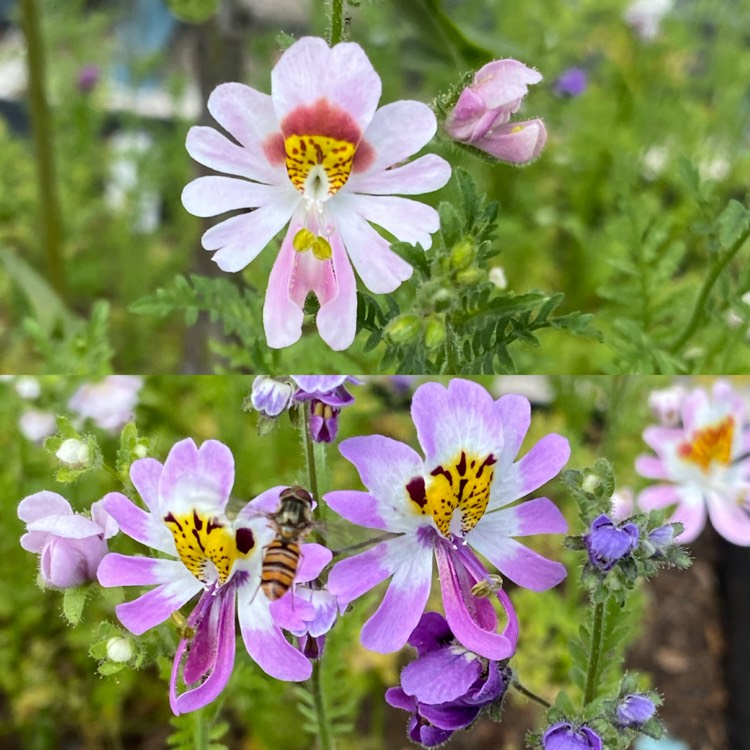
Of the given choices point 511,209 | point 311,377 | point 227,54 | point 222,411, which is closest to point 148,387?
point 222,411

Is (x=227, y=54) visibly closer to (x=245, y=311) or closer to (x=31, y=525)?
(x=245, y=311)

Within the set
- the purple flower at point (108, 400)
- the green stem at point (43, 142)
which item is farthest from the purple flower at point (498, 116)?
the green stem at point (43, 142)

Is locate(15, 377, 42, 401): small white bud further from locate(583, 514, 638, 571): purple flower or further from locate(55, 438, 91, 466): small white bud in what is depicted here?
locate(583, 514, 638, 571): purple flower

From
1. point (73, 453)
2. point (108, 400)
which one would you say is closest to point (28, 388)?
point (108, 400)

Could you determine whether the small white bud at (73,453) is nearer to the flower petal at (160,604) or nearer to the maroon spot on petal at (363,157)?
the flower petal at (160,604)

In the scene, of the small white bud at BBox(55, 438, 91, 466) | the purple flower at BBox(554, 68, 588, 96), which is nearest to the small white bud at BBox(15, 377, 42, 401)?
the small white bud at BBox(55, 438, 91, 466)

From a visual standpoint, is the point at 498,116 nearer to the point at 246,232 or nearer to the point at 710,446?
the point at 246,232
